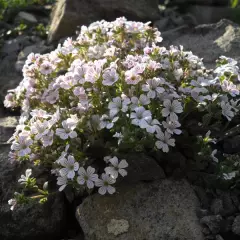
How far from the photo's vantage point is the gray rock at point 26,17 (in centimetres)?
591

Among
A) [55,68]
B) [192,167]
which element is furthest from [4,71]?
[192,167]

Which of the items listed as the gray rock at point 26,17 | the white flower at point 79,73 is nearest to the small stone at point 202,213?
the white flower at point 79,73

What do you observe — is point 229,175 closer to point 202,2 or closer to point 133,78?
point 133,78

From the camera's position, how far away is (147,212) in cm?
308

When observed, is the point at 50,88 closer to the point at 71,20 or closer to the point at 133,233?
the point at 133,233

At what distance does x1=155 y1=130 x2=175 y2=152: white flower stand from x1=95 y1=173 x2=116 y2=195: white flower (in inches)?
14.6

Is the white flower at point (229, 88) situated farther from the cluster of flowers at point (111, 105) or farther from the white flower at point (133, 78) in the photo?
the white flower at point (133, 78)

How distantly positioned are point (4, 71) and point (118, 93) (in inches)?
94.0

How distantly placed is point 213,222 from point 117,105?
3.17ft

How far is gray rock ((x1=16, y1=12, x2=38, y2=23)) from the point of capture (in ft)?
19.4

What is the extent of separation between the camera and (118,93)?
3201mm

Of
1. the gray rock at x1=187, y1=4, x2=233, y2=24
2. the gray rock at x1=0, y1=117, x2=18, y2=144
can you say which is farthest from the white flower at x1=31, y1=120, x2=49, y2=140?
the gray rock at x1=187, y1=4, x2=233, y2=24

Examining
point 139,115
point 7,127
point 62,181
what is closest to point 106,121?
point 139,115

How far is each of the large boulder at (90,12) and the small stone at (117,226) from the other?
3020 mm
